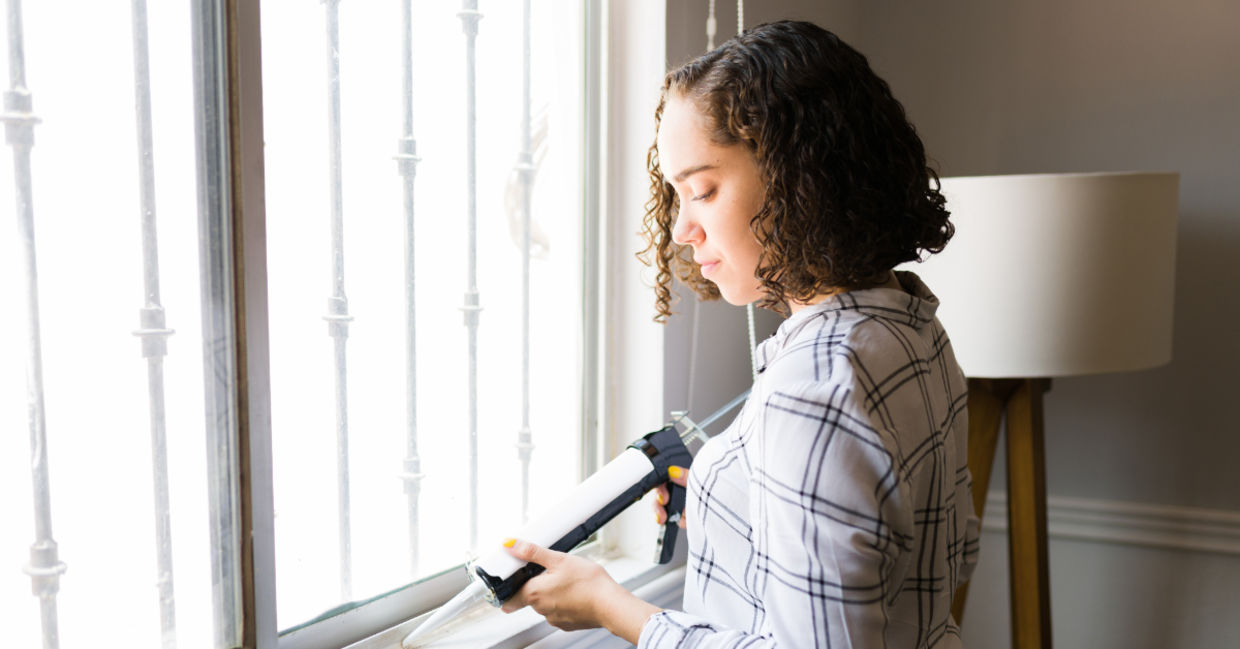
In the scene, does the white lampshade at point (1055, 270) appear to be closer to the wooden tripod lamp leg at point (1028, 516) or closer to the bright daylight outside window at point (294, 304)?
the wooden tripod lamp leg at point (1028, 516)

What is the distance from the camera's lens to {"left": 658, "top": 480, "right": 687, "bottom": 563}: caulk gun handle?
1092mm

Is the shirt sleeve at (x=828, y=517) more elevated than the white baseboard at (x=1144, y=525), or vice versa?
the shirt sleeve at (x=828, y=517)

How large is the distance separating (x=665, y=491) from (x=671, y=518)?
4 centimetres

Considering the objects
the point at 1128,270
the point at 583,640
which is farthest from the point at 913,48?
the point at 583,640

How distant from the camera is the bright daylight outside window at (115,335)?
0.78 m

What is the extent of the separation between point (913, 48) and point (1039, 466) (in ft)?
2.95

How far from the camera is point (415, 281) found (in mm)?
1199

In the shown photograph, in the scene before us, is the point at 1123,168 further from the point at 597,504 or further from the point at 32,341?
→ the point at 32,341

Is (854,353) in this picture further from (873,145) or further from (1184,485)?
(1184,485)

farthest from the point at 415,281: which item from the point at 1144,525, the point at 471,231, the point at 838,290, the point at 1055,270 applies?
the point at 1144,525

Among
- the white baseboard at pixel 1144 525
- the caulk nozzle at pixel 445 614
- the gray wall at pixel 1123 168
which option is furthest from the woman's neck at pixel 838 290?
the white baseboard at pixel 1144 525

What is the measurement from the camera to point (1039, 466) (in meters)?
1.60

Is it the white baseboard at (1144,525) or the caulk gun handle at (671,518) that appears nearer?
the caulk gun handle at (671,518)

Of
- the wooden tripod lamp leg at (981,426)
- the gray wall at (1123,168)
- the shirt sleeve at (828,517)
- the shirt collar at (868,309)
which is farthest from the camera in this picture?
the gray wall at (1123,168)
